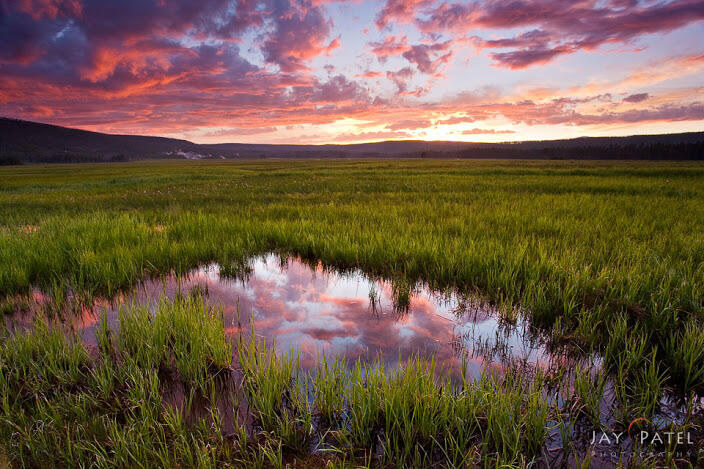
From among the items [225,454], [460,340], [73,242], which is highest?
[73,242]

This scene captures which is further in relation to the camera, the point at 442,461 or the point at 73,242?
the point at 73,242

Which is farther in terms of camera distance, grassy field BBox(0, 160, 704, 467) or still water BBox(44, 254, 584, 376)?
still water BBox(44, 254, 584, 376)

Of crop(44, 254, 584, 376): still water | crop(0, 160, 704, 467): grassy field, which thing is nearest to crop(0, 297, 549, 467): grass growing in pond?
crop(0, 160, 704, 467): grassy field

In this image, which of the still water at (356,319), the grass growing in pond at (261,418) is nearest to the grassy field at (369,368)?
the grass growing in pond at (261,418)

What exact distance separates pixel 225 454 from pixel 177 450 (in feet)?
0.87

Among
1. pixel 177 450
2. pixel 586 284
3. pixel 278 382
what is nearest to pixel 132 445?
pixel 177 450

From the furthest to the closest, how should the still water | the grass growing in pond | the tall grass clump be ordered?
the still water
the tall grass clump
the grass growing in pond

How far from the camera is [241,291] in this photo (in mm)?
3959

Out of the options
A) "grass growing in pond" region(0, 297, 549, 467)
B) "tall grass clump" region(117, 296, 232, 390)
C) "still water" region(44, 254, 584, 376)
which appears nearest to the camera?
"grass growing in pond" region(0, 297, 549, 467)

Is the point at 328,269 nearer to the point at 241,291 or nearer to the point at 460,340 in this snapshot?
the point at 241,291

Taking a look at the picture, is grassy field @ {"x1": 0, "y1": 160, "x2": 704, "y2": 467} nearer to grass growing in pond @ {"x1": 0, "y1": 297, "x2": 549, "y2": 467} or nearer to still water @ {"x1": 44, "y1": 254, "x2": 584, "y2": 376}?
grass growing in pond @ {"x1": 0, "y1": 297, "x2": 549, "y2": 467}

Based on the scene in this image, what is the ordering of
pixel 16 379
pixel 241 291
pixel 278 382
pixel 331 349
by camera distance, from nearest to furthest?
pixel 278 382, pixel 16 379, pixel 331 349, pixel 241 291

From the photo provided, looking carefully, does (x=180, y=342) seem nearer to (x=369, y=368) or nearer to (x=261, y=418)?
(x=261, y=418)

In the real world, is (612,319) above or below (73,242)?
below
